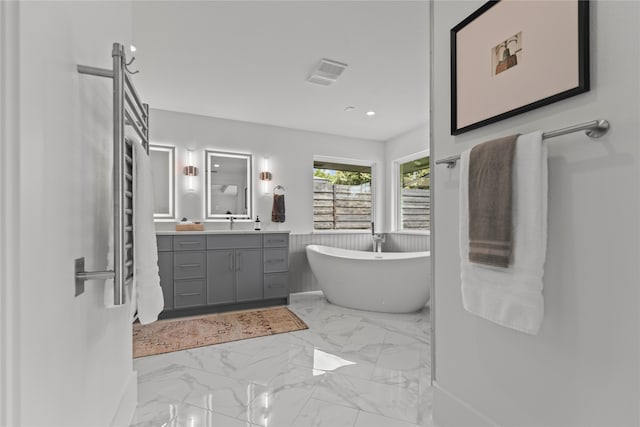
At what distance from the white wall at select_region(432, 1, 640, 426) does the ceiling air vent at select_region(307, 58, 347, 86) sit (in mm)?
1496

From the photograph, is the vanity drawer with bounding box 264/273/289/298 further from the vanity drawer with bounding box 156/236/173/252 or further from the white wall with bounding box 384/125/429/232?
the white wall with bounding box 384/125/429/232

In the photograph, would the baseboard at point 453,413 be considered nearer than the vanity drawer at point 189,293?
Yes

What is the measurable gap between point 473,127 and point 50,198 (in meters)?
1.50

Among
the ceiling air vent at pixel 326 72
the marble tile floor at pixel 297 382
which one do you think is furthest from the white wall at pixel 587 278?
the ceiling air vent at pixel 326 72

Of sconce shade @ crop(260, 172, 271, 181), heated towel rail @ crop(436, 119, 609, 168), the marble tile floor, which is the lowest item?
the marble tile floor

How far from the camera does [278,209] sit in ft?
14.2

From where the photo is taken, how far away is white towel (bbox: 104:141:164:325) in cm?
120

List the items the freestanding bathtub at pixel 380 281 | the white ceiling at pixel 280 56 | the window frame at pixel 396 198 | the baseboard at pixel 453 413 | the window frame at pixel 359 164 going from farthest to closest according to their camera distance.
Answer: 1. the window frame at pixel 396 198
2. the window frame at pixel 359 164
3. the freestanding bathtub at pixel 380 281
4. the white ceiling at pixel 280 56
5. the baseboard at pixel 453 413

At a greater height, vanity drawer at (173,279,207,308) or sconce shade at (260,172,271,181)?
sconce shade at (260,172,271,181)

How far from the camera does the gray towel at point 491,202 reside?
1111mm

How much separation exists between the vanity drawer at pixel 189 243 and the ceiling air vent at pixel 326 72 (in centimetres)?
206

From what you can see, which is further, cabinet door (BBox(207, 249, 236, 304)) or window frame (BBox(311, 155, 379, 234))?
window frame (BBox(311, 155, 379, 234))

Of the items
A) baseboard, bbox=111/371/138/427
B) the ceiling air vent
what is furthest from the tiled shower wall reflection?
baseboard, bbox=111/371/138/427

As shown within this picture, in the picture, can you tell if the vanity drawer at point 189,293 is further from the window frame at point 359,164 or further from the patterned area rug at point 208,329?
the window frame at point 359,164
